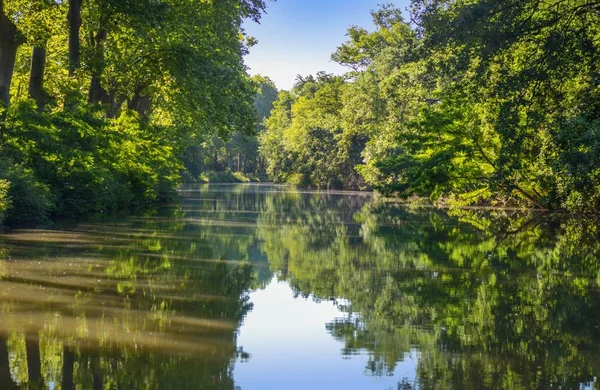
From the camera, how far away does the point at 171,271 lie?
11.5m

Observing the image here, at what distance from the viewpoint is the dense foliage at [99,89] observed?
1967 cm

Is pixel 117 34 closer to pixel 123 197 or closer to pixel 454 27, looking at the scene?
pixel 123 197

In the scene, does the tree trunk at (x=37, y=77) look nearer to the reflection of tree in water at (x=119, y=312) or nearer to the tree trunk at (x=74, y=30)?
the tree trunk at (x=74, y=30)

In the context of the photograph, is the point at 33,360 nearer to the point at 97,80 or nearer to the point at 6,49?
the point at 6,49

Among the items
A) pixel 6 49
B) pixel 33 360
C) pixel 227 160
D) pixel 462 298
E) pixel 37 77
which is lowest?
pixel 33 360

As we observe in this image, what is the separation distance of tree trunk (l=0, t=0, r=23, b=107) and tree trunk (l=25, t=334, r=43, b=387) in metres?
15.2

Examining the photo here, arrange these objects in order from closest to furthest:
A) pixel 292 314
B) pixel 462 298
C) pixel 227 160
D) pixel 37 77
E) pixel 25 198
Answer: pixel 292 314
pixel 462 298
pixel 25 198
pixel 37 77
pixel 227 160

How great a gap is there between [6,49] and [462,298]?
16.2 metres

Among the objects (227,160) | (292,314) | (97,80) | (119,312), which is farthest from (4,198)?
(227,160)

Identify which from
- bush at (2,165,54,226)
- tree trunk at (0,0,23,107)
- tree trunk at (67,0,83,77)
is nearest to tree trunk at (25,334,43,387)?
bush at (2,165,54,226)

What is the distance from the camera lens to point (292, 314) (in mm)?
8758

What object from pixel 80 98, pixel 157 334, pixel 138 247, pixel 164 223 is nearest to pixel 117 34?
pixel 80 98

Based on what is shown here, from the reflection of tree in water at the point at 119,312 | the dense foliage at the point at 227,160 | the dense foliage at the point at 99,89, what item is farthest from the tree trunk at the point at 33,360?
the dense foliage at the point at 227,160

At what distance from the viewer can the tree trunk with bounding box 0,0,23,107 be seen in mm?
20125
